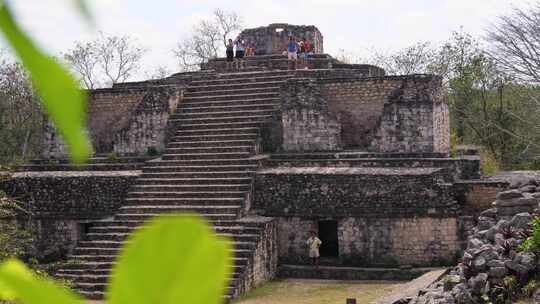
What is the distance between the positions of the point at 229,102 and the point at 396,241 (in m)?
5.08

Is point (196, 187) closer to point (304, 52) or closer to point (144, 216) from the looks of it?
point (144, 216)

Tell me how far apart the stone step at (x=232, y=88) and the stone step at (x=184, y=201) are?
353cm

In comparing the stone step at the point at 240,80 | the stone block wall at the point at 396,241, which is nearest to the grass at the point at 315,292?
the stone block wall at the point at 396,241

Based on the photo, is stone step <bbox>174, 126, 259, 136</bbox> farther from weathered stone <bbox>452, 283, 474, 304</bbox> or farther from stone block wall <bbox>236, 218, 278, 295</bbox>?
weathered stone <bbox>452, 283, 474, 304</bbox>

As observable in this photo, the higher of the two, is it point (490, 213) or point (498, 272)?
point (490, 213)

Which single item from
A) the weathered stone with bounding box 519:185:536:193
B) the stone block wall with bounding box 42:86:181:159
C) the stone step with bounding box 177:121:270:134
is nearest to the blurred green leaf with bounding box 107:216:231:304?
the weathered stone with bounding box 519:185:536:193

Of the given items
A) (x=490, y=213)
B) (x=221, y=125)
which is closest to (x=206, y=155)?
(x=221, y=125)

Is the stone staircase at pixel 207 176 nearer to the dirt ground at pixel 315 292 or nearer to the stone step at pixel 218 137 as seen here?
the stone step at pixel 218 137

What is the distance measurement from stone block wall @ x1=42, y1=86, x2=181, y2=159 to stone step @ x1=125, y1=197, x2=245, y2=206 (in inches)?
86.1

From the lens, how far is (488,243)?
33.3 feet

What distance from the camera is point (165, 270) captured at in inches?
10.4

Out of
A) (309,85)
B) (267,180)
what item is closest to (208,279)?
(267,180)

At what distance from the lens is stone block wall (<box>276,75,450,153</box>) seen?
14055 millimetres

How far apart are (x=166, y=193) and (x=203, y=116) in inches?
101
